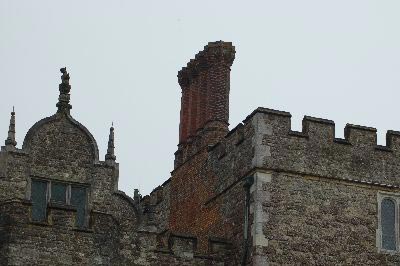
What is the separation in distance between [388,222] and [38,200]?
7216 mm

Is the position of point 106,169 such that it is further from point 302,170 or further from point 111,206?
point 302,170

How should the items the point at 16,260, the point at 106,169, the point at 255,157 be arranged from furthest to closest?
the point at 106,169
the point at 255,157
the point at 16,260

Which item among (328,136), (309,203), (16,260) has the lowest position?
(16,260)

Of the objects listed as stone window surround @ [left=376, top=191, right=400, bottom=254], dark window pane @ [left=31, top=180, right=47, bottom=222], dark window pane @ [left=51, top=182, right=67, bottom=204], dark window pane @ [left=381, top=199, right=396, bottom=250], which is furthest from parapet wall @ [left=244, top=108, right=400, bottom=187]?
dark window pane @ [left=31, top=180, right=47, bottom=222]

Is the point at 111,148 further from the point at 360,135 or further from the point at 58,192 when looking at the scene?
the point at 360,135

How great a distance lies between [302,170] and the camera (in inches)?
930

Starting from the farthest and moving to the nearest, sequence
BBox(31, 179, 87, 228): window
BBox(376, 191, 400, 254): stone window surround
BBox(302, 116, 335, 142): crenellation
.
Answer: BBox(302, 116, 335, 142): crenellation < BBox(376, 191, 400, 254): stone window surround < BBox(31, 179, 87, 228): window

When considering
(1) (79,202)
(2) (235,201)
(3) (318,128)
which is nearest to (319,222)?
(2) (235,201)

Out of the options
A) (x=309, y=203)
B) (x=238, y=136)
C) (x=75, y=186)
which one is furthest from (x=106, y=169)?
(x=309, y=203)

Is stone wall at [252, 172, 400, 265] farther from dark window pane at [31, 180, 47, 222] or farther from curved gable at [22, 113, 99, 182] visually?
dark window pane at [31, 180, 47, 222]

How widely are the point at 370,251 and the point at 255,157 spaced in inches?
120

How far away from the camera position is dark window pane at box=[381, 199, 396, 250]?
944 inches

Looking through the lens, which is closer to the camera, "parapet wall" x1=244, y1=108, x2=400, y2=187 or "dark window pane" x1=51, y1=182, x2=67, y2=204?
"parapet wall" x1=244, y1=108, x2=400, y2=187

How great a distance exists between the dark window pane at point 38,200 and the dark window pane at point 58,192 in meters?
0.17
